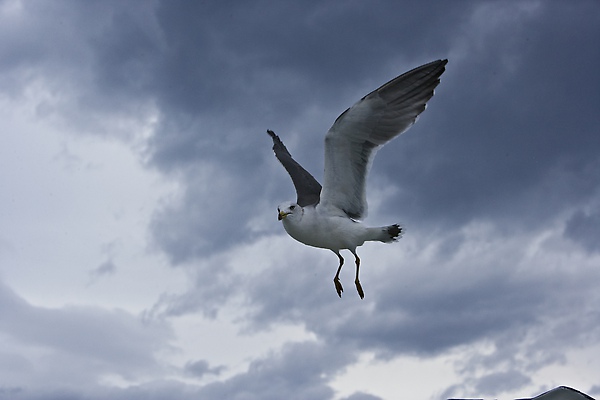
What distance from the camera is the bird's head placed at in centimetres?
1864

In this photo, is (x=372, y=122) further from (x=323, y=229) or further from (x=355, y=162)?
(x=323, y=229)

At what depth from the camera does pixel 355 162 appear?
18953mm

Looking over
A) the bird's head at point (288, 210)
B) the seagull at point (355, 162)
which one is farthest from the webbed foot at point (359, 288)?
the bird's head at point (288, 210)

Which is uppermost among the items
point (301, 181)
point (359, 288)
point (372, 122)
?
point (301, 181)

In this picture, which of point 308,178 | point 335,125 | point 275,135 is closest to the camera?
point 335,125

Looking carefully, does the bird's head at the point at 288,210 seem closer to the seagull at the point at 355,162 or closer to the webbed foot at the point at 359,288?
the seagull at the point at 355,162

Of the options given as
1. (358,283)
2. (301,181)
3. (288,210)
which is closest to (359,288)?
(358,283)

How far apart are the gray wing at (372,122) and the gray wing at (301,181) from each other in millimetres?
1617

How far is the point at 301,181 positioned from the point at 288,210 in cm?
421

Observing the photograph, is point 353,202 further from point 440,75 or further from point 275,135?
point 275,135

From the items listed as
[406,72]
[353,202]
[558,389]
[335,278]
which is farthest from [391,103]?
[558,389]

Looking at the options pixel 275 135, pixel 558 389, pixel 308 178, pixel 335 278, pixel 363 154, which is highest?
pixel 275 135

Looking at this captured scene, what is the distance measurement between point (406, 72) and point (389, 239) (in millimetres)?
4249

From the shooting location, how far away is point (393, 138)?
61.4ft
